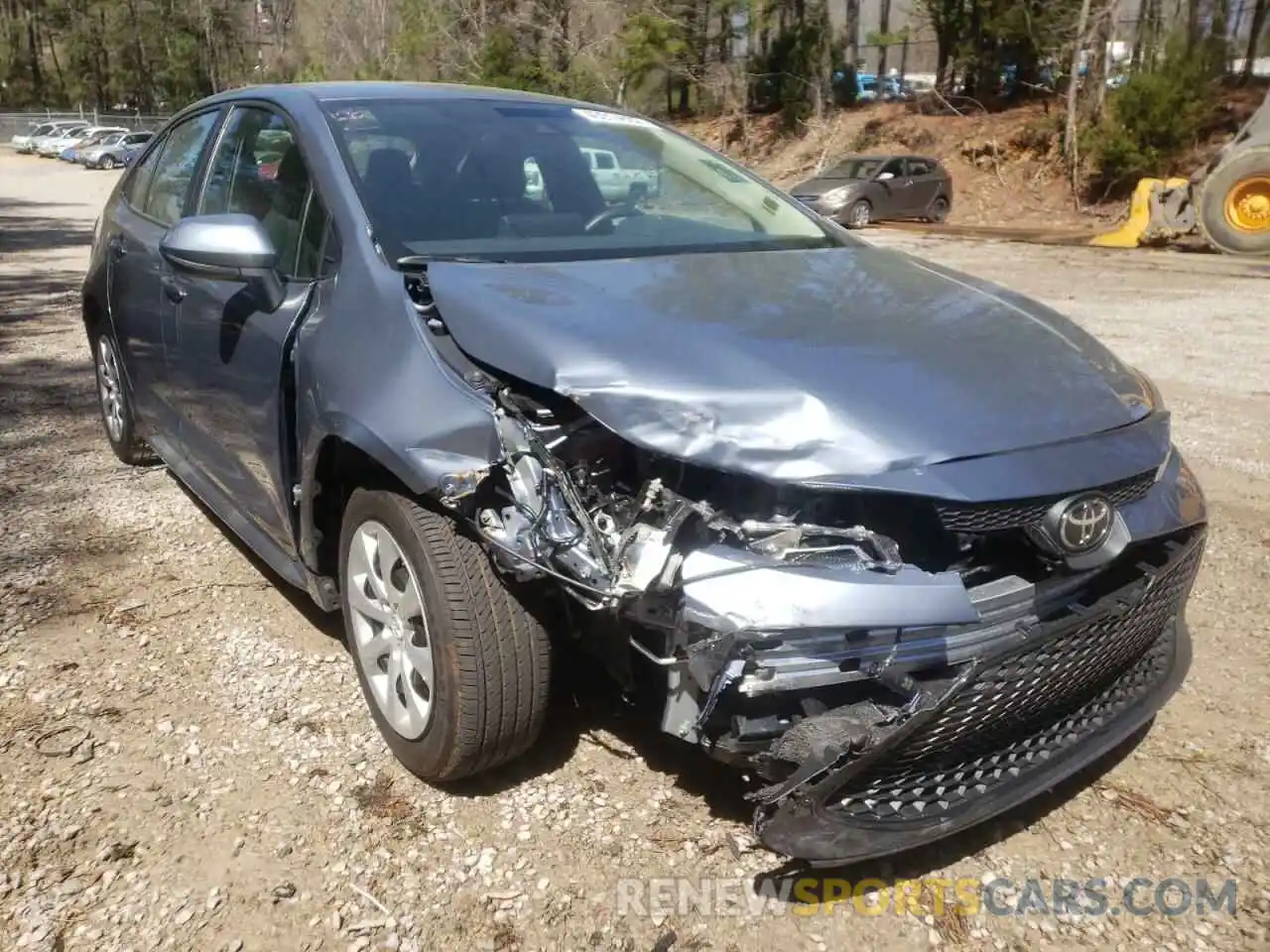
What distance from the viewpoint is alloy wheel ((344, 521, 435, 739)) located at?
8.31ft

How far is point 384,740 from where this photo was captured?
2.80 metres

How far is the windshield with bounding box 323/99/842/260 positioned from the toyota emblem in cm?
142

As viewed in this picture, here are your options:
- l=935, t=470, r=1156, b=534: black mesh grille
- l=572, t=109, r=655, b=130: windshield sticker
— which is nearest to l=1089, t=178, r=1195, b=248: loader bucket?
l=572, t=109, r=655, b=130: windshield sticker

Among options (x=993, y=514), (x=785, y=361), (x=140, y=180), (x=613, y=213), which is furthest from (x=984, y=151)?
(x=993, y=514)

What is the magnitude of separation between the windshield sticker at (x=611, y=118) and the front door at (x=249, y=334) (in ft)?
3.34

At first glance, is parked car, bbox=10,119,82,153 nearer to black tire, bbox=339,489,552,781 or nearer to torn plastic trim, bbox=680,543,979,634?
black tire, bbox=339,489,552,781

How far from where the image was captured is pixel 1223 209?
12680 millimetres

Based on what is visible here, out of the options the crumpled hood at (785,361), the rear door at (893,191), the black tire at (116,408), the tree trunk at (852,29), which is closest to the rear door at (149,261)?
the black tire at (116,408)

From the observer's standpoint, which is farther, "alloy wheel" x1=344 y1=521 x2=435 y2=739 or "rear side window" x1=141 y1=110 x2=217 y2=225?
"rear side window" x1=141 y1=110 x2=217 y2=225

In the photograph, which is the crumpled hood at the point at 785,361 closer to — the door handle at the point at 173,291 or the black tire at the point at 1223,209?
the door handle at the point at 173,291

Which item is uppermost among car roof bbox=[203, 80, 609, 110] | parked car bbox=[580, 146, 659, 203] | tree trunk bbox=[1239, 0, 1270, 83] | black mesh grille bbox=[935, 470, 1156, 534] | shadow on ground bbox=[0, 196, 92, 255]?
tree trunk bbox=[1239, 0, 1270, 83]

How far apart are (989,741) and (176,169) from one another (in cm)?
358

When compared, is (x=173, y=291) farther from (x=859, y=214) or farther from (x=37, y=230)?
(x=859, y=214)

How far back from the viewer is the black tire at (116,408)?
462cm
